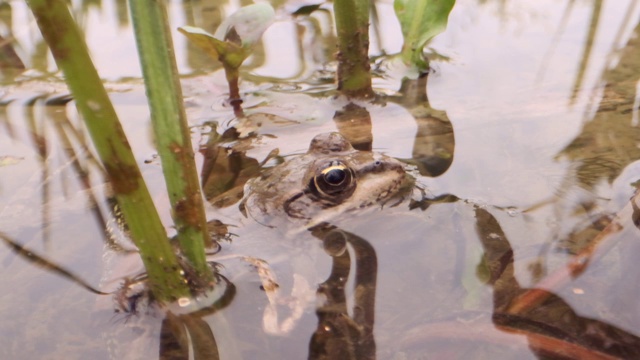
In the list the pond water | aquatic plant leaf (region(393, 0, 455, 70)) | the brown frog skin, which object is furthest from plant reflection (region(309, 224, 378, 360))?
aquatic plant leaf (region(393, 0, 455, 70))

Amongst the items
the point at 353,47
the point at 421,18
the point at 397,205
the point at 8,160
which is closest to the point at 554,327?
the point at 397,205

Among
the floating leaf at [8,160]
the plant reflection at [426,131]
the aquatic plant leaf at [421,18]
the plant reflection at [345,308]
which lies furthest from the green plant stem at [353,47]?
the floating leaf at [8,160]

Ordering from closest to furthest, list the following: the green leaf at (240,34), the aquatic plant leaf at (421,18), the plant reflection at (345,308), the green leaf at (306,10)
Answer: the plant reflection at (345,308)
the green leaf at (240,34)
the aquatic plant leaf at (421,18)
the green leaf at (306,10)

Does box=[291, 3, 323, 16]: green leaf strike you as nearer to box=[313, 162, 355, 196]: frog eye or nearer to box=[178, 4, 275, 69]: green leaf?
box=[178, 4, 275, 69]: green leaf

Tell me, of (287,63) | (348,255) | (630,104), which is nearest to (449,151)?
(348,255)

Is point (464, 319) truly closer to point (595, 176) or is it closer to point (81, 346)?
point (595, 176)

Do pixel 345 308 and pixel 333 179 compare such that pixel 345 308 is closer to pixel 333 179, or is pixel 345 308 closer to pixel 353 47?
pixel 333 179

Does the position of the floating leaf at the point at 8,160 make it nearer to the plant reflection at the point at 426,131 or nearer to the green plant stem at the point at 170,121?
the green plant stem at the point at 170,121
